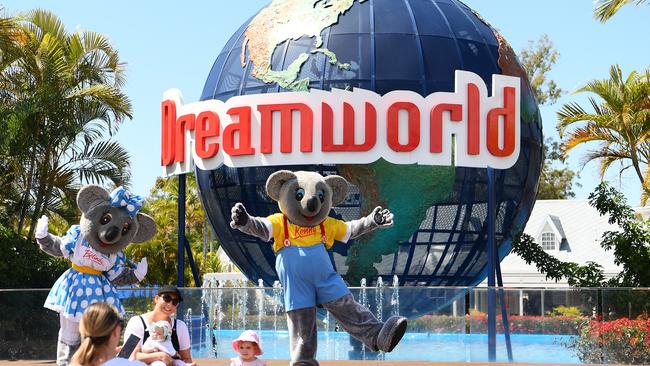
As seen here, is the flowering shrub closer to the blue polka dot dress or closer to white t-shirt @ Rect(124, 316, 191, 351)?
the blue polka dot dress

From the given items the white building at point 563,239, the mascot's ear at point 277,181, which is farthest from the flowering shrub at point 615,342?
the white building at point 563,239

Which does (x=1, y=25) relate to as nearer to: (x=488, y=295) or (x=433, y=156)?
(x=433, y=156)

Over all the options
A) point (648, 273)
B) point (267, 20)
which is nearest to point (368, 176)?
point (267, 20)

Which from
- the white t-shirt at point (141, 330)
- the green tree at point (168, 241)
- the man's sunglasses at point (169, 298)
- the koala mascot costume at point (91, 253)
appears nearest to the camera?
the white t-shirt at point (141, 330)

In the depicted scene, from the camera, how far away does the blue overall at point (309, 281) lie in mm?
9492

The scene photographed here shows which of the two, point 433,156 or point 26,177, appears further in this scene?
point 26,177

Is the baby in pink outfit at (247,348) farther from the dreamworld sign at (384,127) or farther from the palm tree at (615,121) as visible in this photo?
the palm tree at (615,121)

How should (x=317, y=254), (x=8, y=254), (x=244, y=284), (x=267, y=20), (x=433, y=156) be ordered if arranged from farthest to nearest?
(x=244, y=284) < (x=8, y=254) < (x=267, y=20) < (x=433, y=156) < (x=317, y=254)

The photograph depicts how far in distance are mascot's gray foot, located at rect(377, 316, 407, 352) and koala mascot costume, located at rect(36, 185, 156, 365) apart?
7.90 feet

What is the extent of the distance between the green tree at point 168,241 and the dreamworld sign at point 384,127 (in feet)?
51.3

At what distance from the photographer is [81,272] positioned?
33.5ft

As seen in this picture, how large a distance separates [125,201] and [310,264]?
1.93 meters

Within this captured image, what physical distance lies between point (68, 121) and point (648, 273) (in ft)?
38.3

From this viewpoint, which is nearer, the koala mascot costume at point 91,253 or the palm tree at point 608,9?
the koala mascot costume at point 91,253
